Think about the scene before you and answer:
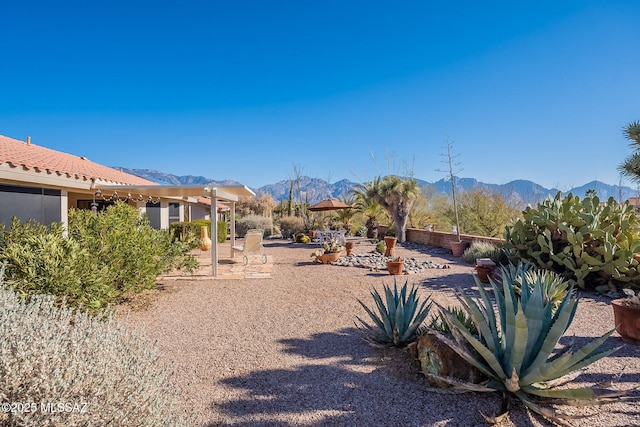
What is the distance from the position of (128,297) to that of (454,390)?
6325 mm

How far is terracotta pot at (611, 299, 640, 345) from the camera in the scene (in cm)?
392

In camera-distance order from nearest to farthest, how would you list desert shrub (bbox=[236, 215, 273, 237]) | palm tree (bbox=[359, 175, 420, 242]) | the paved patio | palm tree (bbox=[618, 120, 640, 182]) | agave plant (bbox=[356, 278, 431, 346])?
agave plant (bbox=[356, 278, 431, 346]), palm tree (bbox=[618, 120, 640, 182]), the paved patio, palm tree (bbox=[359, 175, 420, 242]), desert shrub (bbox=[236, 215, 273, 237])

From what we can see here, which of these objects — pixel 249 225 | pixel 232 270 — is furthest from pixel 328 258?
pixel 249 225

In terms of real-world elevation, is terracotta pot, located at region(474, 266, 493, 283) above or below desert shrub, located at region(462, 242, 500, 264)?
below

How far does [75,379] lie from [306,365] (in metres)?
2.41

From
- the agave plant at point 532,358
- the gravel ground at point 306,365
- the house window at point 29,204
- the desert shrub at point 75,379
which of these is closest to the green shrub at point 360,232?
the gravel ground at point 306,365

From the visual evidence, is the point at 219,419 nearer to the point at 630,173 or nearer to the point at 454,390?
the point at 454,390

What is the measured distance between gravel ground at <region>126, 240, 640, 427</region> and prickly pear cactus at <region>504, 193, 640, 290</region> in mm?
858

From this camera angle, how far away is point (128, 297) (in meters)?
6.21

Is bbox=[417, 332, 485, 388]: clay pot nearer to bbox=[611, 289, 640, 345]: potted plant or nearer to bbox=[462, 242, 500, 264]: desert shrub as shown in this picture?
bbox=[611, 289, 640, 345]: potted plant

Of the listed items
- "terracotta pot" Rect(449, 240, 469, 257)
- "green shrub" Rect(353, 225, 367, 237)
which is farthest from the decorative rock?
"green shrub" Rect(353, 225, 367, 237)

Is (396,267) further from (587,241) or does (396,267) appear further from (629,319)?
(629,319)

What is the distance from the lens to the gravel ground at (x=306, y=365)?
8.28 ft

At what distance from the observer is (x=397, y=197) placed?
16.4 meters
